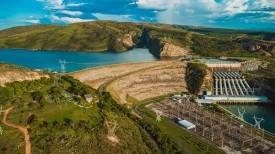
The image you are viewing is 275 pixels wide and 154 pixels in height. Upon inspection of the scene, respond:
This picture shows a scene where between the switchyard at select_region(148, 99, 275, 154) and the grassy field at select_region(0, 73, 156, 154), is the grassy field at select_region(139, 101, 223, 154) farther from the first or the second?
the grassy field at select_region(0, 73, 156, 154)

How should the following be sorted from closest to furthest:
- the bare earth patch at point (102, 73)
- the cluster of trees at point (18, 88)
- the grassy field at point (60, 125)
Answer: the grassy field at point (60, 125) < the cluster of trees at point (18, 88) < the bare earth patch at point (102, 73)

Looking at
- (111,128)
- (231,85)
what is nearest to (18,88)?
(111,128)

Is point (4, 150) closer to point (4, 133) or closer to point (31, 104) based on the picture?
point (4, 133)

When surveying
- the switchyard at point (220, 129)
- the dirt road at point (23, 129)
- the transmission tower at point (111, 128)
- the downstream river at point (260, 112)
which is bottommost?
the downstream river at point (260, 112)

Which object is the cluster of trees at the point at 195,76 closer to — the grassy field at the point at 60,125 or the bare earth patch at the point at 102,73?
the bare earth patch at the point at 102,73

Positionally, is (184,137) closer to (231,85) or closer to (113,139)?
(113,139)

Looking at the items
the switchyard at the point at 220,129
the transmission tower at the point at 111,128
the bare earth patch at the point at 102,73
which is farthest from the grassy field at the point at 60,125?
the bare earth patch at the point at 102,73

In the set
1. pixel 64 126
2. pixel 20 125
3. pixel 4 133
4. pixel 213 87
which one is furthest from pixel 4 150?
pixel 213 87

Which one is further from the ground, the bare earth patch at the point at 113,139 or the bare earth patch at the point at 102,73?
the bare earth patch at the point at 102,73
